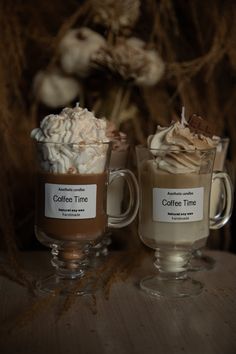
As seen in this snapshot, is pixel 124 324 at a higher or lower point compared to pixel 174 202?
lower

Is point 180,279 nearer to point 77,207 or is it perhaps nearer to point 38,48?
point 77,207

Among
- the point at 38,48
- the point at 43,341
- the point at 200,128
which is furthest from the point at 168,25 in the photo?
the point at 43,341

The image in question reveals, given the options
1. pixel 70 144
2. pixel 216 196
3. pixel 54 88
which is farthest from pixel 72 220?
pixel 54 88

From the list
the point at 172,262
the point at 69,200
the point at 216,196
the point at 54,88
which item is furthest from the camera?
the point at 54,88

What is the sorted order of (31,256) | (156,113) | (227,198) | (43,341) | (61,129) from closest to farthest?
(43,341)
(61,129)
(227,198)
(31,256)
(156,113)

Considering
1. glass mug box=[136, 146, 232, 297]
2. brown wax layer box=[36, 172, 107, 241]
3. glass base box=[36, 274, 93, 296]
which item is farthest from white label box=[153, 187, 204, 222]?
glass base box=[36, 274, 93, 296]

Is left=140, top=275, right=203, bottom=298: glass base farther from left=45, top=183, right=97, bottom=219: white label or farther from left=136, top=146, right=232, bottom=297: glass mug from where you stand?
left=45, top=183, right=97, bottom=219: white label

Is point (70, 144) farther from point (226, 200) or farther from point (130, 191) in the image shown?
point (226, 200)
